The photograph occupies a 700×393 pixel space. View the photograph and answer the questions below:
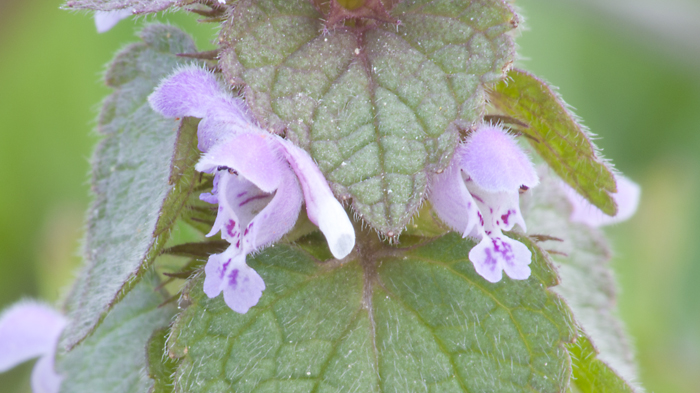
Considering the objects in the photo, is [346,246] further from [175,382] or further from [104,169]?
[104,169]

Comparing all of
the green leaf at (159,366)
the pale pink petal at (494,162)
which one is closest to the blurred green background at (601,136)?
the green leaf at (159,366)

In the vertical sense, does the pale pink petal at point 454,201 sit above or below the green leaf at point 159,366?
above

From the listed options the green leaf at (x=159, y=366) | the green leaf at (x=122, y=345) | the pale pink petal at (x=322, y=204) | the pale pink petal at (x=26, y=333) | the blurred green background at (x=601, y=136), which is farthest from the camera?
the blurred green background at (x=601, y=136)

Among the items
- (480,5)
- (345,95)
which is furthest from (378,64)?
(480,5)

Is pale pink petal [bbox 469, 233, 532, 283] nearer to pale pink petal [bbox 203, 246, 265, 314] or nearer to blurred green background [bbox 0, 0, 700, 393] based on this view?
pale pink petal [bbox 203, 246, 265, 314]

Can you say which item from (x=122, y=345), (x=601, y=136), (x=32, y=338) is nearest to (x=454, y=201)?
(x=122, y=345)

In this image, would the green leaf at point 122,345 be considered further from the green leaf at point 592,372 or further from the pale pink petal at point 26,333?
the green leaf at point 592,372

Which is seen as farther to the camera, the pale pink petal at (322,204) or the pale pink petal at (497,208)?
the pale pink petal at (497,208)

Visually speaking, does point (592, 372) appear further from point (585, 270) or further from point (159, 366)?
point (159, 366)

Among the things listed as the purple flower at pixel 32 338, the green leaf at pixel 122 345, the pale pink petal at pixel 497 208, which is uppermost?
the pale pink petal at pixel 497 208
